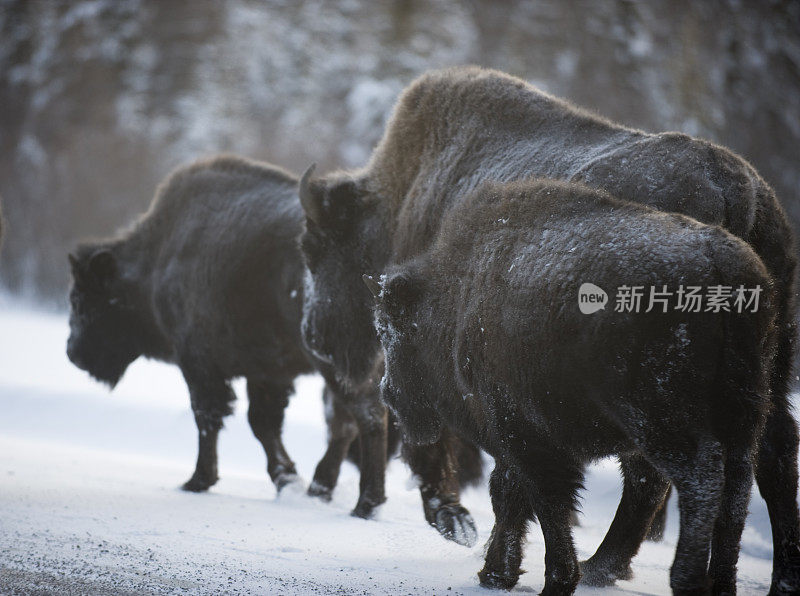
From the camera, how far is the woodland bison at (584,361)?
2.35m

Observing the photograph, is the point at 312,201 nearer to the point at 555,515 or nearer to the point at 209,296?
the point at 209,296

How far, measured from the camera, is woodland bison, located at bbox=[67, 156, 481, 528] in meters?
5.30

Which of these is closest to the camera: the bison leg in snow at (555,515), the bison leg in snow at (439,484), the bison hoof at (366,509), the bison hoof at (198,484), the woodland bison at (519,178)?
the bison leg in snow at (555,515)

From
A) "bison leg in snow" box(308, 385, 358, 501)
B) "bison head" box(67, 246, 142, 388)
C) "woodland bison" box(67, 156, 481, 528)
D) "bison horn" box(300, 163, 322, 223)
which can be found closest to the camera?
"bison horn" box(300, 163, 322, 223)

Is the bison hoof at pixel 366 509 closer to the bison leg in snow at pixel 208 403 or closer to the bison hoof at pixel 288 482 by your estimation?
the bison hoof at pixel 288 482

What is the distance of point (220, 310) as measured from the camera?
5.64 m

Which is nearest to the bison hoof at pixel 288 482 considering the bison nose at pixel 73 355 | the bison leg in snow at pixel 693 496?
the bison nose at pixel 73 355

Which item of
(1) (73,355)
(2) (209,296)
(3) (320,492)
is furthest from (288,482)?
(1) (73,355)

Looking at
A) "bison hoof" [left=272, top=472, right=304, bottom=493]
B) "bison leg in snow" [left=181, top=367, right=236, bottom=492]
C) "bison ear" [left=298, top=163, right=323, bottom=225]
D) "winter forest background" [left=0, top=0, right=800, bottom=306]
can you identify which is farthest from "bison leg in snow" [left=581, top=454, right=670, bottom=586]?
"winter forest background" [left=0, top=0, right=800, bottom=306]

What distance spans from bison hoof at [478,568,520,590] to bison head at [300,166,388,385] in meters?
1.62

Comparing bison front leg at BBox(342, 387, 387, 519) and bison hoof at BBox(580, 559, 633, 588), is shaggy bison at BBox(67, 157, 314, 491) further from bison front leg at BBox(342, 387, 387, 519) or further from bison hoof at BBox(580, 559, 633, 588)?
bison hoof at BBox(580, 559, 633, 588)

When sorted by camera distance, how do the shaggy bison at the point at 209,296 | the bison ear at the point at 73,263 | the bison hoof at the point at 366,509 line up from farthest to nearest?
the bison ear at the point at 73,263
the shaggy bison at the point at 209,296
the bison hoof at the point at 366,509

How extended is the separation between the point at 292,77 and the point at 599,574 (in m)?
19.4

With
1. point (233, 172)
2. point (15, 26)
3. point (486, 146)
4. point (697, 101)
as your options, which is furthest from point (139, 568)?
point (15, 26)
